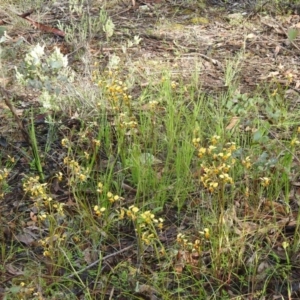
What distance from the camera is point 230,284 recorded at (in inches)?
92.0

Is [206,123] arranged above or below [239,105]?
below

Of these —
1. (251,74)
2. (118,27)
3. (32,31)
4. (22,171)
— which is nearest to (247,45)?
(251,74)

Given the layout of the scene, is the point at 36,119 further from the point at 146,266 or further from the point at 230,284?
the point at 230,284

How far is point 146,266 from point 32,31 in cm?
294

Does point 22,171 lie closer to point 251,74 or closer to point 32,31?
point 251,74

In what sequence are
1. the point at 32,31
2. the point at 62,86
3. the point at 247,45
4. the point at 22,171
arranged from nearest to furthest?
the point at 22,171
the point at 62,86
the point at 247,45
the point at 32,31

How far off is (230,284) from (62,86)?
69.8 inches

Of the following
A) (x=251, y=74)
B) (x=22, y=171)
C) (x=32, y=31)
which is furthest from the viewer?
(x=32, y=31)

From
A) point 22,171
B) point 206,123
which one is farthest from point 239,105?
point 22,171

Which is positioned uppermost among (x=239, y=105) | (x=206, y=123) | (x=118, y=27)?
(x=239, y=105)

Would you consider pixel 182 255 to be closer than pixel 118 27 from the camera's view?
Yes

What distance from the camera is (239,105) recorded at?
8.84 ft

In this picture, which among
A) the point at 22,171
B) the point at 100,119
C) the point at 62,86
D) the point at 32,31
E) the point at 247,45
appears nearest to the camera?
the point at 22,171

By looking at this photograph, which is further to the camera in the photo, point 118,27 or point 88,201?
point 118,27
